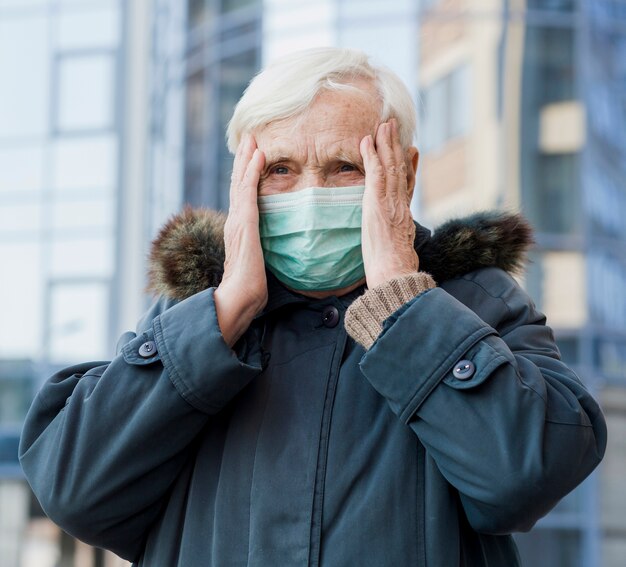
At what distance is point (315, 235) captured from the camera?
7.79 ft

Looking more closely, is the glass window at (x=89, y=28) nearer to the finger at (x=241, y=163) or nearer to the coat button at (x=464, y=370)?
the finger at (x=241, y=163)

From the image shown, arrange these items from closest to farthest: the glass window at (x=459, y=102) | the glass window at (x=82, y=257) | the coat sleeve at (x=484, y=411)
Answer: the coat sleeve at (x=484, y=411) < the glass window at (x=459, y=102) < the glass window at (x=82, y=257)

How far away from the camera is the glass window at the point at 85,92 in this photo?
1562cm

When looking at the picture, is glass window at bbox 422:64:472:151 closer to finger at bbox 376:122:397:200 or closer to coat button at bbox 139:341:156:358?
finger at bbox 376:122:397:200

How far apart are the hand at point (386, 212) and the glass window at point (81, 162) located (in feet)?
44.1

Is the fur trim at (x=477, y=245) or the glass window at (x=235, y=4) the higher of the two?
the glass window at (x=235, y=4)

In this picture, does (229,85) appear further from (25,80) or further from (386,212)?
(386,212)

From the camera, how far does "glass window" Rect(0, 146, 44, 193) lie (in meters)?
15.7

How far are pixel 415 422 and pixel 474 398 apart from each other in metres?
0.12

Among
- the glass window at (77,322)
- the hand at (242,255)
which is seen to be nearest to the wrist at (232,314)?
the hand at (242,255)

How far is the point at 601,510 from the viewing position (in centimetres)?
1096

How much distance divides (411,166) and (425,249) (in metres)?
0.22

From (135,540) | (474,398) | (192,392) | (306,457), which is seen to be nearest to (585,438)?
(474,398)

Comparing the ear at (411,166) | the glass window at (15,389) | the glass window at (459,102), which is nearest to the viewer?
the ear at (411,166)
